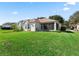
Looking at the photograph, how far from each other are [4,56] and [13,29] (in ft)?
1.07

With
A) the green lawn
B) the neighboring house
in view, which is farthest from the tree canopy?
the green lawn

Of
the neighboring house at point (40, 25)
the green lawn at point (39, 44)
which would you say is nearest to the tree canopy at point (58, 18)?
the neighboring house at point (40, 25)

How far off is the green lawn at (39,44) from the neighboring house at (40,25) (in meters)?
0.06

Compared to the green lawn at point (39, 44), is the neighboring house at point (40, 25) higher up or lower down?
higher up

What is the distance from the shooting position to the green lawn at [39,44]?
4.11 meters

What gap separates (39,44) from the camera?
4.14 meters

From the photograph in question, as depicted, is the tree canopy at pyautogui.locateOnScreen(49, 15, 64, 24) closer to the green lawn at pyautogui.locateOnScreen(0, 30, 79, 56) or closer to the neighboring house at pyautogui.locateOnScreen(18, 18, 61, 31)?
the neighboring house at pyautogui.locateOnScreen(18, 18, 61, 31)

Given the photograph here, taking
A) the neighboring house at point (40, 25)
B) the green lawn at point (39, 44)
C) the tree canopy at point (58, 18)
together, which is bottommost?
the green lawn at point (39, 44)

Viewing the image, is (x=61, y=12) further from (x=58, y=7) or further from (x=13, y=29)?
(x=13, y=29)

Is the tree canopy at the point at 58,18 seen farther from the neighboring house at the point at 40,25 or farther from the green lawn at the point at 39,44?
the green lawn at the point at 39,44

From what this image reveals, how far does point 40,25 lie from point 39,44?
0.22 m

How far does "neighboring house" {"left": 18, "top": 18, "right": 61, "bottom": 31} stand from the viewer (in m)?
4.15

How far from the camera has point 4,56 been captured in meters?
4.09

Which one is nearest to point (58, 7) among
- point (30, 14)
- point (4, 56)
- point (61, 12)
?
point (61, 12)
